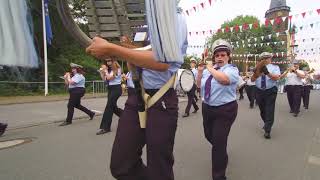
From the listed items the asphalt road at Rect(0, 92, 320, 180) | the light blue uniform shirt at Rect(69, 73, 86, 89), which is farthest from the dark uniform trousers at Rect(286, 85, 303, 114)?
the light blue uniform shirt at Rect(69, 73, 86, 89)

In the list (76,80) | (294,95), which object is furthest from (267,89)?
(294,95)

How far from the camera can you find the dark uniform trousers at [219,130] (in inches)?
183

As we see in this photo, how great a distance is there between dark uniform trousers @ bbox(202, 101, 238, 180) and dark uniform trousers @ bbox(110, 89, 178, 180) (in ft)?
5.92

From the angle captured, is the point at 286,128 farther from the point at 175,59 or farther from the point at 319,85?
the point at 319,85

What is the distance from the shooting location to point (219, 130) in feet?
15.4

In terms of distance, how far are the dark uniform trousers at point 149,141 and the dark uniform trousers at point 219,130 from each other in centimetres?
180

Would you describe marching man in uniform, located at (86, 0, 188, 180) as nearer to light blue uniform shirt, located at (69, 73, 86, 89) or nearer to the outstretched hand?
the outstretched hand

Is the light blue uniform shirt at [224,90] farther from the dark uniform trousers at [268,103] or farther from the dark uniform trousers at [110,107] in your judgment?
the dark uniform trousers at [110,107]

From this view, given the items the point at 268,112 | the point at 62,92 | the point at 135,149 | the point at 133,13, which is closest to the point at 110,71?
the point at 268,112

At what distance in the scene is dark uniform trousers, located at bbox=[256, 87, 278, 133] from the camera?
791 centimetres

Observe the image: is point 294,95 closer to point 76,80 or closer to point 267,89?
point 267,89

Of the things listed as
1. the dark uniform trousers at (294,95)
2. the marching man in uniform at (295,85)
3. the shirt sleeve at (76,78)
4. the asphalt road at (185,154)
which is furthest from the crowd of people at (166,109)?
the marching man in uniform at (295,85)

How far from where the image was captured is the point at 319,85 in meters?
58.2

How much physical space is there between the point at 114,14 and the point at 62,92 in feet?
66.9
